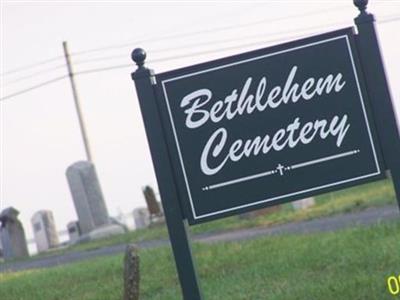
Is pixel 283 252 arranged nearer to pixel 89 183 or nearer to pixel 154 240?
pixel 154 240

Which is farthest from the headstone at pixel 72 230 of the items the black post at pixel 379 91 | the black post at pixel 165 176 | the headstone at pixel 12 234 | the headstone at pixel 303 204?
the black post at pixel 379 91

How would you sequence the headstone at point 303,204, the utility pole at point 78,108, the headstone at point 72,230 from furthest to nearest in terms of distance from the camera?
the utility pole at point 78,108, the headstone at point 72,230, the headstone at point 303,204

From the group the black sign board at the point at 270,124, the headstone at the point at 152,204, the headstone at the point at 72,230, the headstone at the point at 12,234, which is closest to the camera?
the black sign board at the point at 270,124

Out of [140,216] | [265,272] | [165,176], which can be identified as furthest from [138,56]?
[140,216]

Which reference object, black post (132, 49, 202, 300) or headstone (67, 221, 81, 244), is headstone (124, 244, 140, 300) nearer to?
black post (132, 49, 202, 300)

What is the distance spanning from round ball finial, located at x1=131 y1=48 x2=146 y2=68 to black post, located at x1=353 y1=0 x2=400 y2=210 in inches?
57.1

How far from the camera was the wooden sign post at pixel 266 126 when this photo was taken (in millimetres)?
6160

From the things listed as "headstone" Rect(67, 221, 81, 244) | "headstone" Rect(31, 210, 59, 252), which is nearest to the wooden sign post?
"headstone" Rect(31, 210, 59, 252)

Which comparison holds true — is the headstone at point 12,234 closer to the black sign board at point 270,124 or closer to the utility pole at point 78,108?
the utility pole at point 78,108

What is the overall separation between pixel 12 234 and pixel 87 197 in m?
2.38

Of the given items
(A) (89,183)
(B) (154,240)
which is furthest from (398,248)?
(A) (89,183)

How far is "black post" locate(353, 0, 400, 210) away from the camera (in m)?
6.23

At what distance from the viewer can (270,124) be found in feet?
20.4

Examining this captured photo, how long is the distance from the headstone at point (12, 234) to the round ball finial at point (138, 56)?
61.5ft
